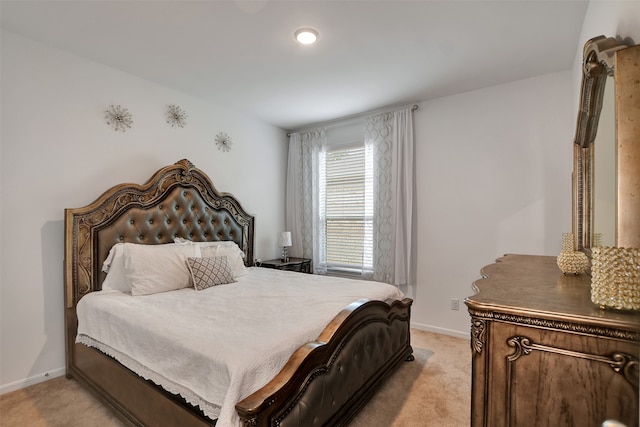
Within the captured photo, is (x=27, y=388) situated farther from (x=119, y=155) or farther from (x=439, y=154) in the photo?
(x=439, y=154)

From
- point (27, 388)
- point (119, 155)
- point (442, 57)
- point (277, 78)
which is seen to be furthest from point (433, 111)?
point (27, 388)

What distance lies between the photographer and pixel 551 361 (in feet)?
2.92

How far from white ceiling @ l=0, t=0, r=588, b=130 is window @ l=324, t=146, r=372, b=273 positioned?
1.01m

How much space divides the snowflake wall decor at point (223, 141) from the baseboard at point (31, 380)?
2552 millimetres

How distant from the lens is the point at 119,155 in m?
2.81

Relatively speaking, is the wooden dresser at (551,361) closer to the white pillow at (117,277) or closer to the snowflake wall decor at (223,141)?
the white pillow at (117,277)

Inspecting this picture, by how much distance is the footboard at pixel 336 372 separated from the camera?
1.30m

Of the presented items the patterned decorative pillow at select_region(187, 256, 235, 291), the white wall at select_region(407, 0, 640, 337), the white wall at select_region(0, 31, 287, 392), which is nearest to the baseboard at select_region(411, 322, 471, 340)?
the white wall at select_region(407, 0, 640, 337)

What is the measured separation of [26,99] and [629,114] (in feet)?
11.5

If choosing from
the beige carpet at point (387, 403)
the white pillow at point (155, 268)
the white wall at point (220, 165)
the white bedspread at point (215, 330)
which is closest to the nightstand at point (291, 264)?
the white wall at point (220, 165)

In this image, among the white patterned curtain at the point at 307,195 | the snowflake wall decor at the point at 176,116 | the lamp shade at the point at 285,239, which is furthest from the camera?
the white patterned curtain at the point at 307,195

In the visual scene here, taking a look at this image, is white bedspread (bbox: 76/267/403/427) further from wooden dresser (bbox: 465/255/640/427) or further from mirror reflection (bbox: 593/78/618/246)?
mirror reflection (bbox: 593/78/618/246)

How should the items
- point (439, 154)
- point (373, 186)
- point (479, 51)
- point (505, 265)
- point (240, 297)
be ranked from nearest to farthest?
1. point (505, 265)
2. point (240, 297)
3. point (479, 51)
4. point (439, 154)
5. point (373, 186)

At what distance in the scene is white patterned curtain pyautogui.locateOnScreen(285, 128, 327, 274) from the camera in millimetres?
4266
